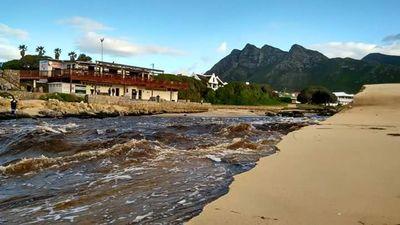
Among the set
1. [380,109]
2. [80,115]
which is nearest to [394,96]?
[380,109]

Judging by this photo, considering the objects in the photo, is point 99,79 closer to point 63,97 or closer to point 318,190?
point 63,97

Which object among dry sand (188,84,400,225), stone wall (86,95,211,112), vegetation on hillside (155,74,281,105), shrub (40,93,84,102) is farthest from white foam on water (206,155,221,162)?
vegetation on hillside (155,74,281,105)

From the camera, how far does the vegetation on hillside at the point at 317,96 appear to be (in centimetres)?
12294

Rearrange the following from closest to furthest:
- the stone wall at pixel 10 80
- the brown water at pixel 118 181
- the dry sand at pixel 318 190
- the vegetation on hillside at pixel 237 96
→ the dry sand at pixel 318 190 → the brown water at pixel 118 181 → the stone wall at pixel 10 80 → the vegetation on hillside at pixel 237 96

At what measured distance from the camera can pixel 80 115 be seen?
49.2 metres

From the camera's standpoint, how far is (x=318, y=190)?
251 inches

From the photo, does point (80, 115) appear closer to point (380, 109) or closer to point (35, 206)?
point (380, 109)

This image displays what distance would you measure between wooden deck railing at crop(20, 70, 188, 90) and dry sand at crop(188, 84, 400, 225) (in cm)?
5827

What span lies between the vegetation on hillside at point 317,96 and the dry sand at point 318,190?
116266 millimetres

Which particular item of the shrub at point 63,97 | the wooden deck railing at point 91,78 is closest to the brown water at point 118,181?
the shrub at point 63,97

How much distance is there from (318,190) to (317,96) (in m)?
124

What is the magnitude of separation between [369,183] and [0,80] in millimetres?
68045

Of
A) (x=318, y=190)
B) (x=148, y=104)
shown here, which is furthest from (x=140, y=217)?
(x=148, y=104)

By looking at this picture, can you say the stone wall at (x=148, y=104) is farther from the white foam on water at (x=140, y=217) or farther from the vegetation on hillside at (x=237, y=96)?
the white foam on water at (x=140, y=217)
